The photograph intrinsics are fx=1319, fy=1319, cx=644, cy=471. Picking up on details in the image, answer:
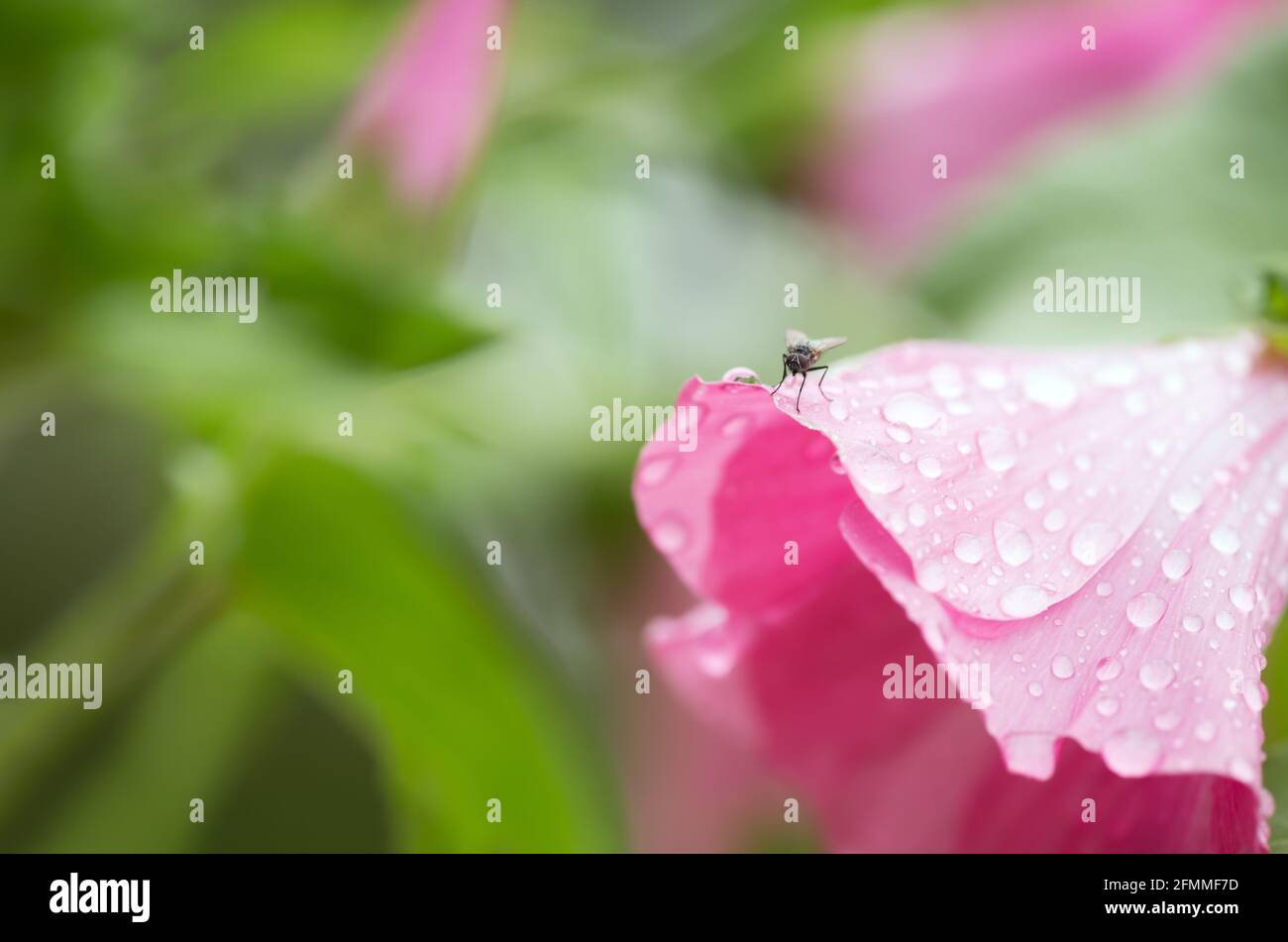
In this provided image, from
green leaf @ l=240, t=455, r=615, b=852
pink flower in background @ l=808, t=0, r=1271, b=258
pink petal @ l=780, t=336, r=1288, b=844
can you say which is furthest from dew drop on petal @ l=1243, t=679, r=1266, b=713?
pink flower in background @ l=808, t=0, r=1271, b=258

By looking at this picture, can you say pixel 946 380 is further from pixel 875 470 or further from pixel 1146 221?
pixel 1146 221

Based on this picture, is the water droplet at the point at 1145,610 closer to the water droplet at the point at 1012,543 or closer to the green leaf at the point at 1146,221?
the water droplet at the point at 1012,543

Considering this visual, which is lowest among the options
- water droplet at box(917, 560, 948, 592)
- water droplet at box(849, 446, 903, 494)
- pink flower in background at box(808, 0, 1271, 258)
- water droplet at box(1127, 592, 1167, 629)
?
water droplet at box(1127, 592, 1167, 629)

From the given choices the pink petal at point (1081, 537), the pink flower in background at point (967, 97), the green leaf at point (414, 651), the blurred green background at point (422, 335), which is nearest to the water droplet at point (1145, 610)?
the pink petal at point (1081, 537)

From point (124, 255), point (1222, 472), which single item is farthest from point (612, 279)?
point (1222, 472)

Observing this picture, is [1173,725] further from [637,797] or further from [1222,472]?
[637,797]

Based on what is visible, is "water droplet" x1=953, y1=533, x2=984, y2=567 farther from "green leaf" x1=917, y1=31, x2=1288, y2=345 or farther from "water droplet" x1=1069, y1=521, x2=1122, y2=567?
→ "green leaf" x1=917, y1=31, x2=1288, y2=345

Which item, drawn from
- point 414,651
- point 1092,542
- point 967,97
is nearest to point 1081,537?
point 1092,542

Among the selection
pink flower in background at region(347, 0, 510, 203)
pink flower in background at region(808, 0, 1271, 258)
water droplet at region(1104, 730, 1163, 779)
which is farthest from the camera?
pink flower in background at region(808, 0, 1271, 258)
